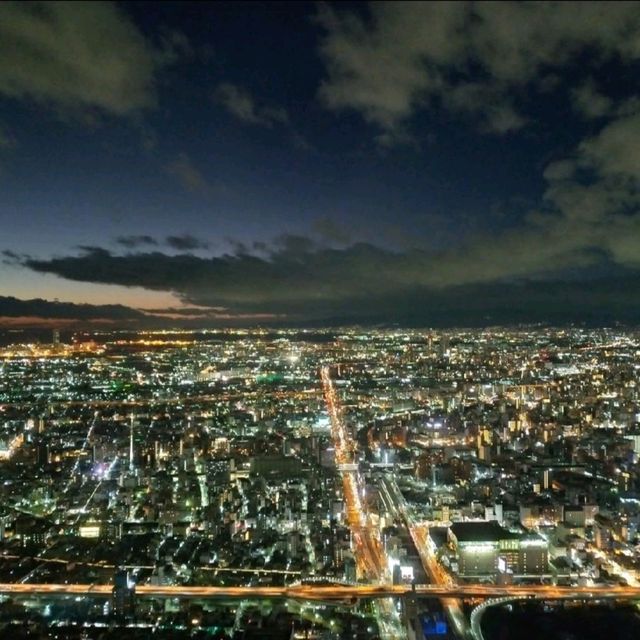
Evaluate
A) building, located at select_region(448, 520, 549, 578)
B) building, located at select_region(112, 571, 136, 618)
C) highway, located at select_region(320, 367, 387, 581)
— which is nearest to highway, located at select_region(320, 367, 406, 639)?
highway, located at select_region(320, 367, 387, 581)

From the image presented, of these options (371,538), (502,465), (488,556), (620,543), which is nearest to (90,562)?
(371,538)

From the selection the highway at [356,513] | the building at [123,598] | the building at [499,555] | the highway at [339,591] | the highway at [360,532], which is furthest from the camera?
the building at [499,555]

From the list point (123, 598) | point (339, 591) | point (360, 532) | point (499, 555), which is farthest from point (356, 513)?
point (123, 598)

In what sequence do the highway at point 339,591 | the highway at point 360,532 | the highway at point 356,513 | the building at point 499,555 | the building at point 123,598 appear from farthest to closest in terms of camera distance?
1. the building at point 499,555
2. the highway at point 356,513
3. the highway at point 339,591
4. the building at point 123,598
5. the highway at point 360,532

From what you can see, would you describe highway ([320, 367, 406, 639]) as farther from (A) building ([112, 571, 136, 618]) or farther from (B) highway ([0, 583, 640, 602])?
(A) building ([112, 571, 136, 618])

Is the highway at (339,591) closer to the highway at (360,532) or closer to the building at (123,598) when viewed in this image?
the building at (123,598)

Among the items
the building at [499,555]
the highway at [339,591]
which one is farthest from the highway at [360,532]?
the building at [499,555]

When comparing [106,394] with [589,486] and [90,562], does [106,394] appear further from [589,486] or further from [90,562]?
[589,486]
